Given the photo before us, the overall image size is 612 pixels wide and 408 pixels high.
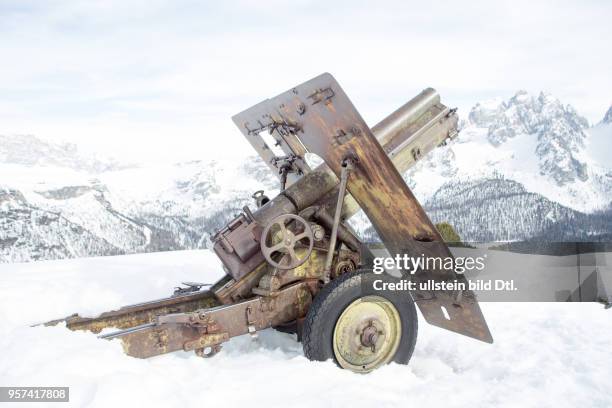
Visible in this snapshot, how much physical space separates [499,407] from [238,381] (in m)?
1.90

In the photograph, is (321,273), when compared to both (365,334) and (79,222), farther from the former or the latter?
(79,222)

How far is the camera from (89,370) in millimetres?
3633

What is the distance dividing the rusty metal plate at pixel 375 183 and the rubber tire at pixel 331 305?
0.36 metres

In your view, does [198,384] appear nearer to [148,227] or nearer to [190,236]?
[190,236]

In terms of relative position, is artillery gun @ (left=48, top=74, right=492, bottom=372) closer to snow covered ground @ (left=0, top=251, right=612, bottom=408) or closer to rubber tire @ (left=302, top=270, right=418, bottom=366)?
rubber tire @ (left=302, top=270, right=418, bottom=366)

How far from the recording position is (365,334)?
4.59 m

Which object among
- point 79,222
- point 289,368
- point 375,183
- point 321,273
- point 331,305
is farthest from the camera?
point 79,222

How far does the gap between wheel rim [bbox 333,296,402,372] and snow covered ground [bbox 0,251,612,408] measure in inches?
6.0

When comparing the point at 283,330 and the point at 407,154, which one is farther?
the point at 407,154

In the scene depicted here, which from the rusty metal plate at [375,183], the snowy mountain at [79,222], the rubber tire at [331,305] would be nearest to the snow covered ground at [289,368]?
the rubber tire at [331,305]

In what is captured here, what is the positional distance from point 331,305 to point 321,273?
577 mm

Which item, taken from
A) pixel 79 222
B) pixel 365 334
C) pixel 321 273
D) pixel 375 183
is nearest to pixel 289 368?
pixel 365 334

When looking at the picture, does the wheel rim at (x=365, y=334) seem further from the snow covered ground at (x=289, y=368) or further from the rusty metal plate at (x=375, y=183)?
the rusty metal plate at (x=375, y=183)

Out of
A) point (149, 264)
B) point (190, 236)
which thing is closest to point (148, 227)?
point (190, 236)
